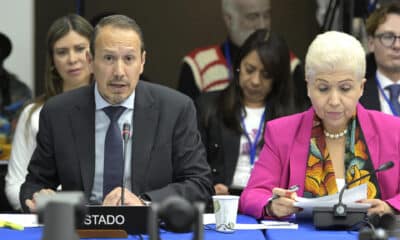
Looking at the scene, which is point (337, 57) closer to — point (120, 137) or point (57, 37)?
point (120, 137)

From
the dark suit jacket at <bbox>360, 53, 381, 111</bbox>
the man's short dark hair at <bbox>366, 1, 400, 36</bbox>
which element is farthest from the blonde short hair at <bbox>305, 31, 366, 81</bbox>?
the man's short dark hair at <bbox>366, 1, 400, 36</bbox>

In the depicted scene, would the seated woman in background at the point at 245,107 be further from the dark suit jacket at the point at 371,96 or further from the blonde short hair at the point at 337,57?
the blonde short hair at the point at 337,57

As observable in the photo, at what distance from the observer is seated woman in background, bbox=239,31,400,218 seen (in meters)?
4.01

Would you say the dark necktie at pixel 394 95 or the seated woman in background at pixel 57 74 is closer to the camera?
the seated woman in background at pixel 57 74

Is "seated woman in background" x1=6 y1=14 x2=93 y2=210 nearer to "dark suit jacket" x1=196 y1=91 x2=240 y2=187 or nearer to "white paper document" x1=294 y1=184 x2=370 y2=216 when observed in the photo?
"dark suit jacket" x1=196 y1=91 x2=240 y2=187

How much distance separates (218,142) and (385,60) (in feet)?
3.44

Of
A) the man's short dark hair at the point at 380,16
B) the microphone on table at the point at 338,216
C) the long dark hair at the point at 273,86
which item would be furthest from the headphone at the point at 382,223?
the man's short dark hair at the point at 380,16

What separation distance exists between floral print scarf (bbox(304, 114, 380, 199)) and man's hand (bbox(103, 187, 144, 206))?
76cm

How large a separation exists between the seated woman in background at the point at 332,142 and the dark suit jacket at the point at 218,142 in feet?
3.37

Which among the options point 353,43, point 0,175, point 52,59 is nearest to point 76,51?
point 52,59

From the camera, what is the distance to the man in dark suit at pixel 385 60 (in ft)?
17.1

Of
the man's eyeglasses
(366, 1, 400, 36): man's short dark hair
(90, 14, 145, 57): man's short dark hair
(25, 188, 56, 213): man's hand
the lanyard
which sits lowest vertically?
(25, 188, 56, 213): man's hand

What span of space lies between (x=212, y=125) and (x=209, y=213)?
3.55 feet

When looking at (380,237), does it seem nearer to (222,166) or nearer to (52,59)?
(222,166)
